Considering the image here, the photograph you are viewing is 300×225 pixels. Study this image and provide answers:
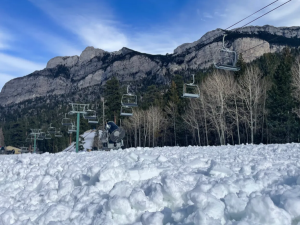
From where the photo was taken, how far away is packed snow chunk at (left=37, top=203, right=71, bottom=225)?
12.9ft

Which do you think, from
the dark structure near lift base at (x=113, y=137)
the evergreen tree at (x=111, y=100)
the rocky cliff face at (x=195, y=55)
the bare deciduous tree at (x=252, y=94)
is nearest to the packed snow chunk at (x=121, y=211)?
the dark structure near lift base at (x=113, y=137)

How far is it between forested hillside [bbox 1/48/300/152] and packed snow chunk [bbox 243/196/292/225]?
25.4 meters

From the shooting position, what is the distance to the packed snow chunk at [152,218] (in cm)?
316

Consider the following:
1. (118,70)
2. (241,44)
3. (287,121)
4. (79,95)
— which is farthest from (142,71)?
(287,121)

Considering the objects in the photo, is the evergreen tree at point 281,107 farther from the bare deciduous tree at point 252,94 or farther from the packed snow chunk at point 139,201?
the packed snow chunk at point 139,201

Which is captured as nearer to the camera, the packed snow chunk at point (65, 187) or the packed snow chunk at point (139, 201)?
the packed snow chunk at point (139, 201)

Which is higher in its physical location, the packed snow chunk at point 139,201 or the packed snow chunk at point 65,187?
the packed snow chunk at point 139,201

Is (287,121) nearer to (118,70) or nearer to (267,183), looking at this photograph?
(267,183)

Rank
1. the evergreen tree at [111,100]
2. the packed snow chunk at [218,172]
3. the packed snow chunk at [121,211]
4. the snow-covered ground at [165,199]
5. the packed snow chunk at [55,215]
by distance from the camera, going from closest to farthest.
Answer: the snow-covered ground at [165,199] → the packed snow chunk at [121,211] → the packed snow chunk at [55,215] → the packed snow chunk at [218,172] → the evergreen tree at [111,100]

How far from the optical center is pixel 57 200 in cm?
497

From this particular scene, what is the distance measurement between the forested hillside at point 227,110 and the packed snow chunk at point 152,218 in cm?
2541

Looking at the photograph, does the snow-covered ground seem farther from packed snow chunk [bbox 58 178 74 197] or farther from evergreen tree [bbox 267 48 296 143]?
evergreen tree [bbox 267 48 296 143]

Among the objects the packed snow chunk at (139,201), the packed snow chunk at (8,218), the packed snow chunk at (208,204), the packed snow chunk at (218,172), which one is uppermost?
the packed snow chunk at (218,172)

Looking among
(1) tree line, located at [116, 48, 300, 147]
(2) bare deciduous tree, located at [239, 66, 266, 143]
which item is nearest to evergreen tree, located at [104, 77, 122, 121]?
(1) tree line, located at [116, 48, 300, 147]
